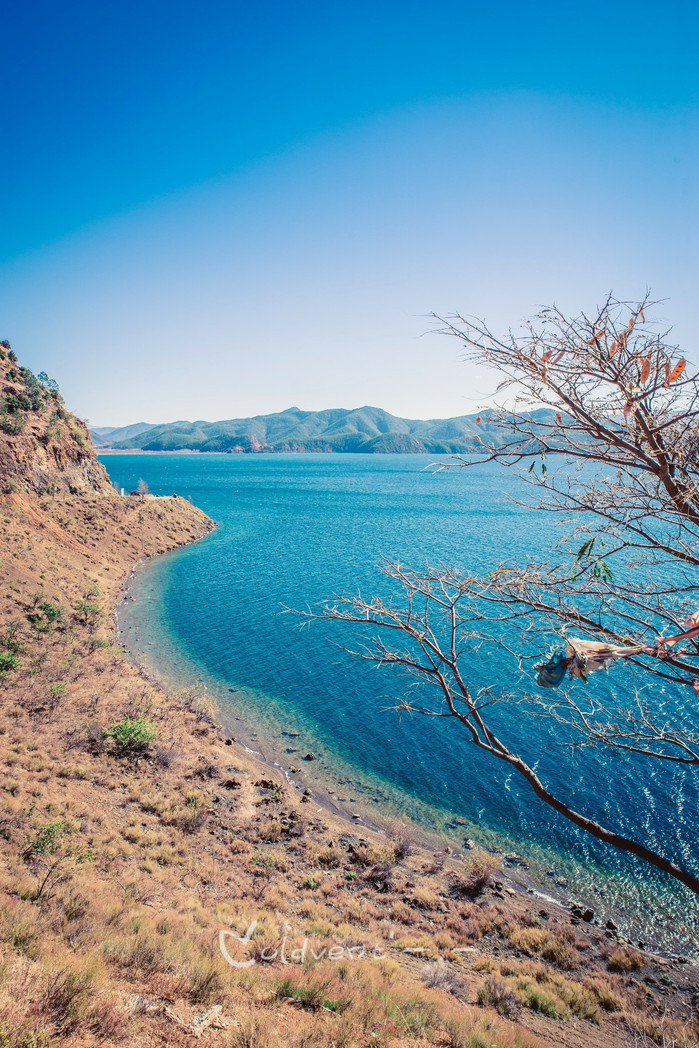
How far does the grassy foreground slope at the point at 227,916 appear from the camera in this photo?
6204 mm

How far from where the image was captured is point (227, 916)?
390 inches

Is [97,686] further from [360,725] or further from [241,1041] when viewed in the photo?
[241,1041]

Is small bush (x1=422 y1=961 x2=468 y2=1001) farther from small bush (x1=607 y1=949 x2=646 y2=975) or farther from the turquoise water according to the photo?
the turquoise water

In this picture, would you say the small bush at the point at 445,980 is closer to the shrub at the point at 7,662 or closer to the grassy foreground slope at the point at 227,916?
the grassy foreground slope at the point at 227,916

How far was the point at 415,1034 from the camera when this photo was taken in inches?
260

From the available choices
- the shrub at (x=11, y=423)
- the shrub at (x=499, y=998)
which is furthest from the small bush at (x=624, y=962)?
the shrub at (x=11, y=423)

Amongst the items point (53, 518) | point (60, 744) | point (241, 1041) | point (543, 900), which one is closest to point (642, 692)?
point (543, 900)

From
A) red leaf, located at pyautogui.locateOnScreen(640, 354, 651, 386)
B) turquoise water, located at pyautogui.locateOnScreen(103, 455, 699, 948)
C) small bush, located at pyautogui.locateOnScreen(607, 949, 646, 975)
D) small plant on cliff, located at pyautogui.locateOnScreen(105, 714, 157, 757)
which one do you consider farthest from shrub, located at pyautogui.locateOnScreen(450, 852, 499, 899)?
red leaf, located at pyautogui.locateOnScreen(640, 354, 651, 386)

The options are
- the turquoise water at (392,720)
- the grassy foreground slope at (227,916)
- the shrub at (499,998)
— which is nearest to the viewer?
the grassy foreground slope at (227,916)

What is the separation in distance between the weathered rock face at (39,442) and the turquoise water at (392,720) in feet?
34.5

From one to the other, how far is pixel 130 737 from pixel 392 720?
10.6 metres

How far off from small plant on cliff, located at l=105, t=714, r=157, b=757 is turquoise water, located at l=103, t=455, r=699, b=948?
5.21 meters

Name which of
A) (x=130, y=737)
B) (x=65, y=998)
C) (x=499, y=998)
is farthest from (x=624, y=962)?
(x=130, y=737)

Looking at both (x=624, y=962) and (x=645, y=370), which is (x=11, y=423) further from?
(x=624, y=962)
